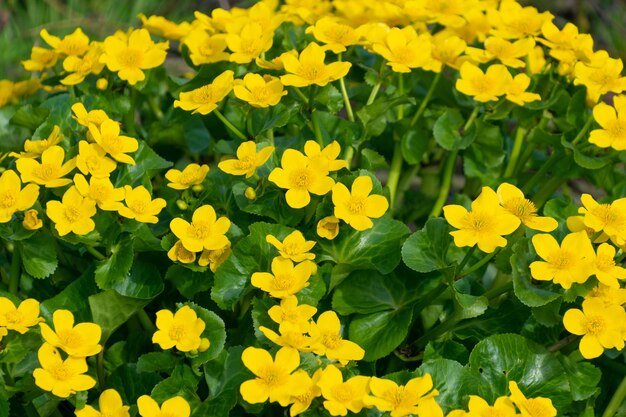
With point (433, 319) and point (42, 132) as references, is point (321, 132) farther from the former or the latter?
point (42, 132)

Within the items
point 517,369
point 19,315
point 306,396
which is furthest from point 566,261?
point 19,315

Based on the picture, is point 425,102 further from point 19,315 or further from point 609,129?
point 19,315

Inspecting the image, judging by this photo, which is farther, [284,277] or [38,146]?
[38,146]

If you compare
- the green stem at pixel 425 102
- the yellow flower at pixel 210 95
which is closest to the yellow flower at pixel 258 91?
the yellow flower at pixel 210 95

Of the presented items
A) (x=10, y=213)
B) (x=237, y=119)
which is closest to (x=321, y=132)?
(x=237, y=119)

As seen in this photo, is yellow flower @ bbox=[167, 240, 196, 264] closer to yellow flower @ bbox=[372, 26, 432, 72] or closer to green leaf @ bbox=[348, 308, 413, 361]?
green leaf @ bbox=[348, 308, 413, 361]

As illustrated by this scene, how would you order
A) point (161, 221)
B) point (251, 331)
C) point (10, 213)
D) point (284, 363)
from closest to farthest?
point (284, 363) → point (10, 213) → point (251, 331) → point (161, 221)

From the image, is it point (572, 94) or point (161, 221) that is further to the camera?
point (572, 94)
